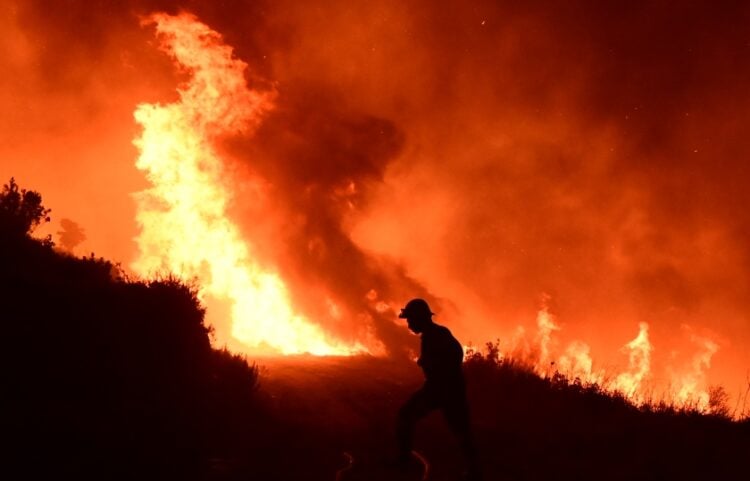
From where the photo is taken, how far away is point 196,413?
7633 mm

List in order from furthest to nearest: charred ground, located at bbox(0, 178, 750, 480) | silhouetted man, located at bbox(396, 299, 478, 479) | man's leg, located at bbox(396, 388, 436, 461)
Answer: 1. man's leg, located at bbox(396, 388, 436, 461)
2. silhouetted man, located at bbox(396, 299, 478, 479)
3. charred ground, located at bbox(0, 178, 750, 480)

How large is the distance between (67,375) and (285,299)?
16119mm

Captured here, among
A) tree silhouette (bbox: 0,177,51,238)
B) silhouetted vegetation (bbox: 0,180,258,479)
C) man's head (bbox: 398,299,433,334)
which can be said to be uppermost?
tree silhouette (bbox: 0,177,51,238)

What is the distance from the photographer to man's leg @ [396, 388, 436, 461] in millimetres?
6750

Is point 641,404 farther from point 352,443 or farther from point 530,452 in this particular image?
point 352,443

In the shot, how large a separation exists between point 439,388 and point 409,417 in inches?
26.2

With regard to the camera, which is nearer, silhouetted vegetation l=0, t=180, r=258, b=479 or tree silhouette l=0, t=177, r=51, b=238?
silhouetted vegetation l=0, t=180, r=258, b=479

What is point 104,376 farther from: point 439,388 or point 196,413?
point 439,388

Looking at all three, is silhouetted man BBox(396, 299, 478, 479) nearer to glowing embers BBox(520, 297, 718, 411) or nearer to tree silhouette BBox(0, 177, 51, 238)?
glowing embers BBox(520, 297, 718, 411)

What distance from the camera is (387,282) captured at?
24562 millimetres

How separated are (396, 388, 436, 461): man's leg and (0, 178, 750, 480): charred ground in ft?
1.65

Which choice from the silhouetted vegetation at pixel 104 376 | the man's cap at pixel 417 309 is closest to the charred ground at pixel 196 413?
the silhouetted vegetation at pixel 104 376

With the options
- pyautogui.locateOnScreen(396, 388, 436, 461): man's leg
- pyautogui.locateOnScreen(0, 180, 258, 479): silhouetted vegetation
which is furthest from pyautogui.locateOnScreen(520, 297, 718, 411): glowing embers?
pyautogui.locateOnScreen(0, 180, 258, 479): silhouetted vegetation

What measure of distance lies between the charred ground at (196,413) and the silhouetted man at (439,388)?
769 mm
